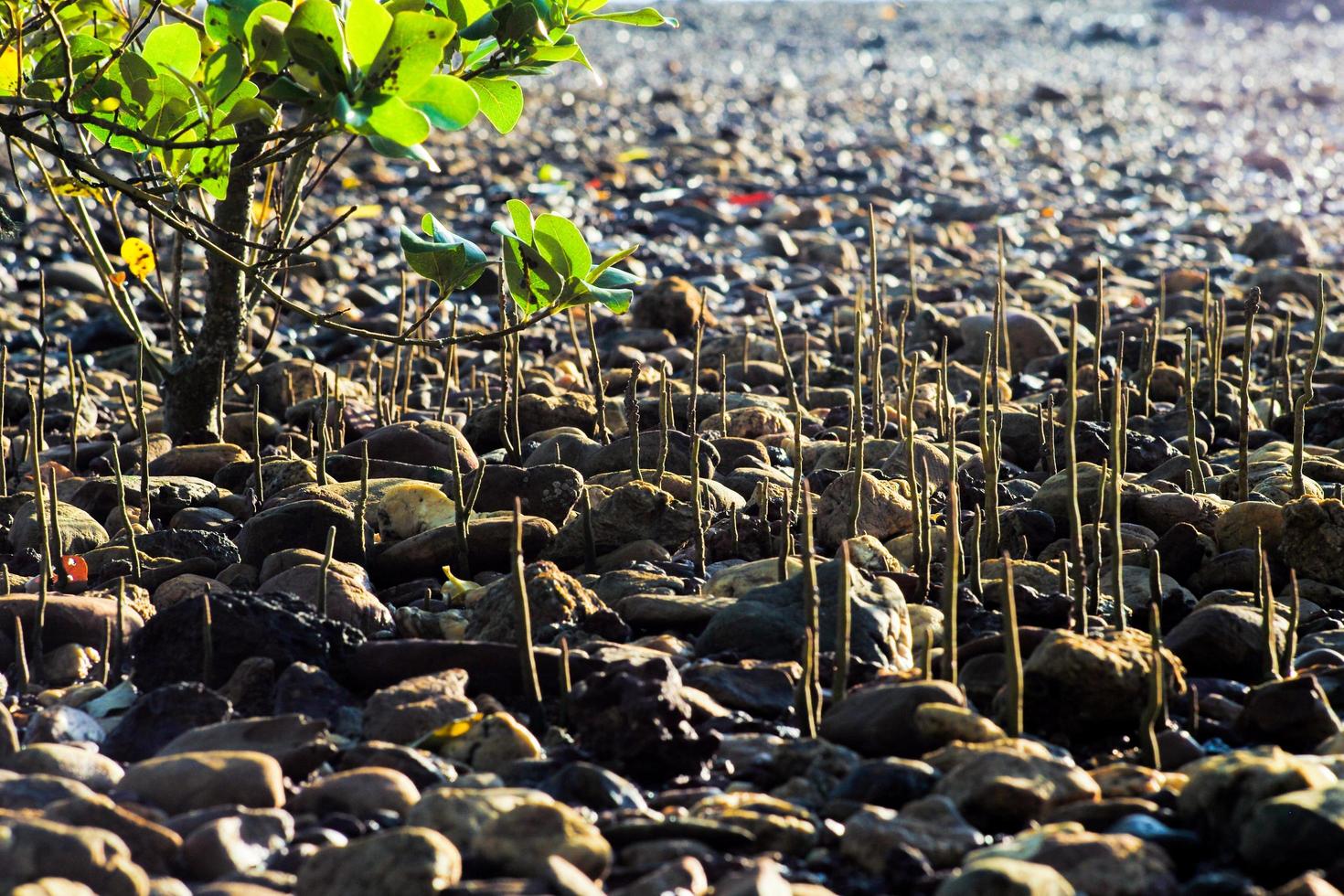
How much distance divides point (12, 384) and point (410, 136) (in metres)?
5.40

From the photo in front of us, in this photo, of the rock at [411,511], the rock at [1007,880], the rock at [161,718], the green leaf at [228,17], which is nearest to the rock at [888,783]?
the rock at [1007,880]

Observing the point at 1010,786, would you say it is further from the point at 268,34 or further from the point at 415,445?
the point at 415,445

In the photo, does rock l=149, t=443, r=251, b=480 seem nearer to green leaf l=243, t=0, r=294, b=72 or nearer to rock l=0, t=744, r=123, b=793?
green leaf l=243, t=0, r=294, b=72

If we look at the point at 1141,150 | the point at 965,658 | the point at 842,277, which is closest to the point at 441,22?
the point at 965,658

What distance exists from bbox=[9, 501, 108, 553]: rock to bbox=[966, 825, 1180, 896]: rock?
311cm

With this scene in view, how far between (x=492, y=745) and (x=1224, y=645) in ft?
5.70

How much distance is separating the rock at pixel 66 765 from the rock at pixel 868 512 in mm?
2224

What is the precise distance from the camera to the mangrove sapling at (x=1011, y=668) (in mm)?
3105

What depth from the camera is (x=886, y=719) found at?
3.20 metres

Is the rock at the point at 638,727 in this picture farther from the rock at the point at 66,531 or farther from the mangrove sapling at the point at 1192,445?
the mangrove sapling at the point at 1192,445

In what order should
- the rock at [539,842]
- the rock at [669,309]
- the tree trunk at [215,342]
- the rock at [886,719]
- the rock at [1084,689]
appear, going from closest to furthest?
the rock at [539,842] < the rock at [886,719] < the rock at [1084,689] < the tree trunk at [215,342] < the rock at [669,309]

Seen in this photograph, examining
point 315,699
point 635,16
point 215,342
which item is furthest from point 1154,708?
point 215,342

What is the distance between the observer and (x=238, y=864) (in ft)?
8.97

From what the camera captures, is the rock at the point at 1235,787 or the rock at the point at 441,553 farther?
the rock at the point at 441,553
